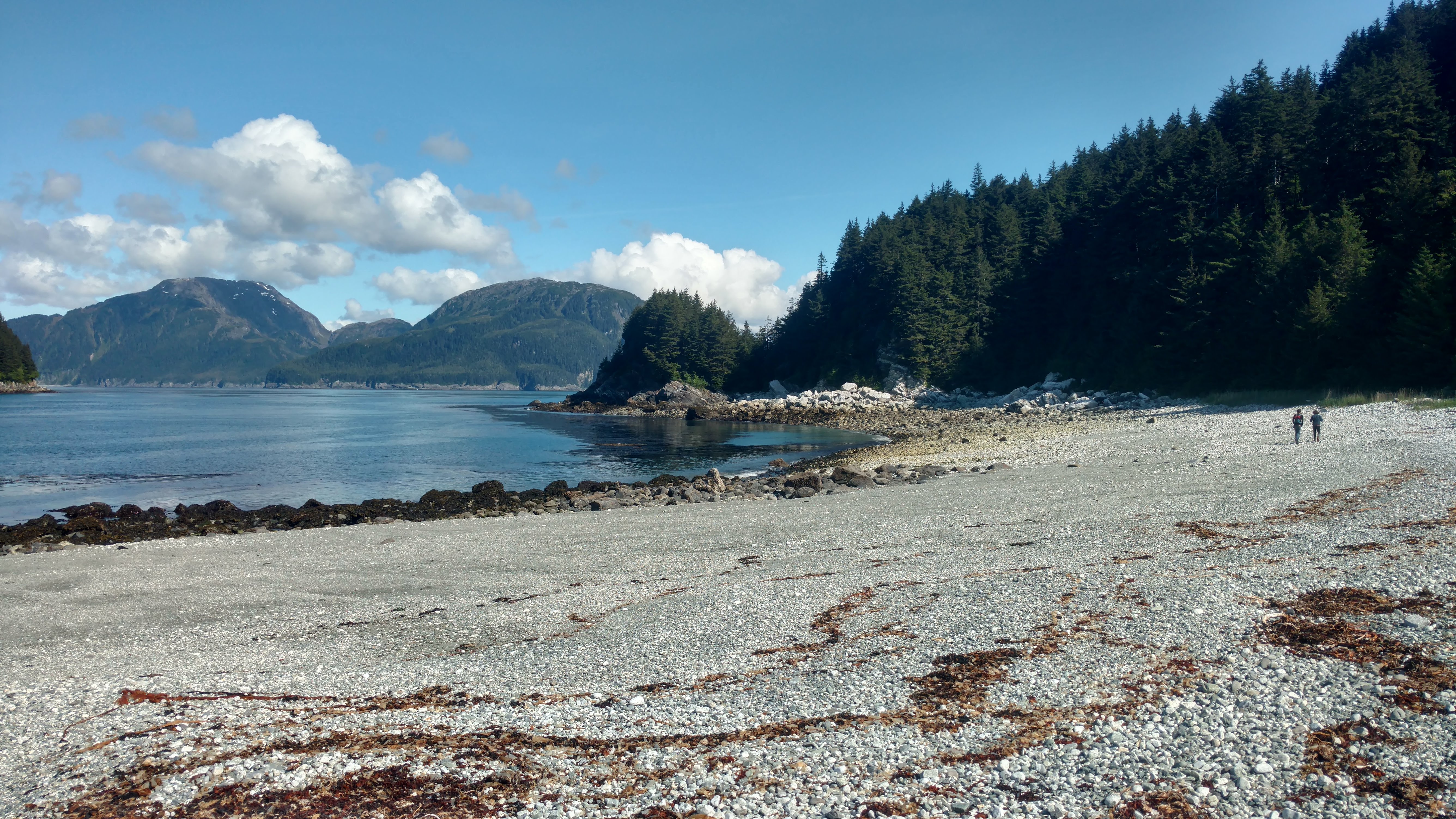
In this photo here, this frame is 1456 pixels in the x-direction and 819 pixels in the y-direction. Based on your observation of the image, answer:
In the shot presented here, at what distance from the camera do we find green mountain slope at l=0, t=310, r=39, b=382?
13088cm

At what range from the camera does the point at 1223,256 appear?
188 ft

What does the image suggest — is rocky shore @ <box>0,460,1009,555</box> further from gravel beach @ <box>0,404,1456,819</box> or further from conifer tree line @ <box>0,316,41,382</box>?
conifer tree line @ <box>0,316,41,382</box>

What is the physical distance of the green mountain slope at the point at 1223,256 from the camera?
1663 inches

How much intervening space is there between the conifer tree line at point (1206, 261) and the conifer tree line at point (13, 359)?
118859mm

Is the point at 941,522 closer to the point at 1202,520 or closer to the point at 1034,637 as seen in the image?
the point at 1202,520

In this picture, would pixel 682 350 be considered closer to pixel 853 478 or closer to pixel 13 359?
pixel 853 478

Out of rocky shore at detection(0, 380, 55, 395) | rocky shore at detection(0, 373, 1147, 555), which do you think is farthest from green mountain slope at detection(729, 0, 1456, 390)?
rocky shore at detection(0, 380, 55, 395)

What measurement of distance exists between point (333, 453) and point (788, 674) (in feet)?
158

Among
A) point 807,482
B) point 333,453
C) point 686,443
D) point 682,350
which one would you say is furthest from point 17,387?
point 807,482

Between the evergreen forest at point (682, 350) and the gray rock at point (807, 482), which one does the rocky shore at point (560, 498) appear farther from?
the evergreen forest at point (682, 350)

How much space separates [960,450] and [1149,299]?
1559 inches

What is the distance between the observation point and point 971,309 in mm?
93438

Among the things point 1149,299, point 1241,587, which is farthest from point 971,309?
point 1241,587

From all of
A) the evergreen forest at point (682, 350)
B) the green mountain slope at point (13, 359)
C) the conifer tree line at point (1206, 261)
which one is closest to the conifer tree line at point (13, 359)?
the green mountain slope at point (13, 359)
